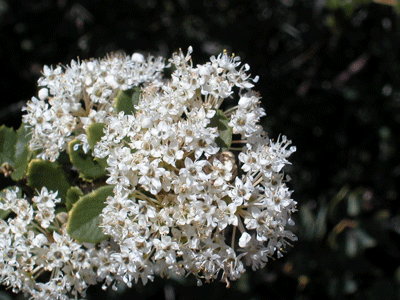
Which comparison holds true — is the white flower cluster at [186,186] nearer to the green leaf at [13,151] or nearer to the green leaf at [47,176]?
the green leaf at [47,176]

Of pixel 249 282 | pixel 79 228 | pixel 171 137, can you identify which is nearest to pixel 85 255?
pixel 79 228

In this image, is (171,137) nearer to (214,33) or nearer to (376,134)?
(214,33)

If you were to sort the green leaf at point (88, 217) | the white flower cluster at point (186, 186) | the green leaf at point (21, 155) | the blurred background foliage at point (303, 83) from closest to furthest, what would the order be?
1. the white flower cluster at point (186, 186)
2. the green leaf at point (88, 217)
3. the green leaf at point (21, 155)
4. the blurred background foliage at point (303, 83)

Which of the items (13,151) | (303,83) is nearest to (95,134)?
(13,151)

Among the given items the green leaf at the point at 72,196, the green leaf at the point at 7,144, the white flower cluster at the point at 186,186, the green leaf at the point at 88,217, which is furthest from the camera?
the green leaf at the point at 7,144

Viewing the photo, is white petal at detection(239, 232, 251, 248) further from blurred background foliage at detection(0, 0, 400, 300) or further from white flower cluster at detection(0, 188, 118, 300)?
blurred background foliage at detection(0, 0, 400, 300)

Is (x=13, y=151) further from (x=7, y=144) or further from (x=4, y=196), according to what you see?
(x=4, y=196)

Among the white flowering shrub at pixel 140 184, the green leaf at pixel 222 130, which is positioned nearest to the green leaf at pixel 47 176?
the white flowering shrub at pixel 140 184
